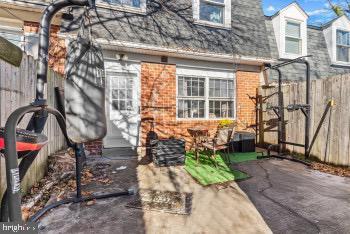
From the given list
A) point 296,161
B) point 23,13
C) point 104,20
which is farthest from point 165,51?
point 296,161

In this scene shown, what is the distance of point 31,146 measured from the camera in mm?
1665

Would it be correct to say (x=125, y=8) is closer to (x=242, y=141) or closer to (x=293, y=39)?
(x=242, y=141)

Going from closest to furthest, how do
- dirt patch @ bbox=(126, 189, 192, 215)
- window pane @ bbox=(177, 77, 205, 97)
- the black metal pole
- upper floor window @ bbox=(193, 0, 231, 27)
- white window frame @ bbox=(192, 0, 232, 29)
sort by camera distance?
dirt patch @ bbox=(126, 189, 192, 215) → the black metal pole → window pane @ bbox=(177, 77, 205, 97) → white window frame @ bbox=(192, 0, 232, 29) → upper floor window @ bbox=(193, 0, 231, 27)

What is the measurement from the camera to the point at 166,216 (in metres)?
2.99

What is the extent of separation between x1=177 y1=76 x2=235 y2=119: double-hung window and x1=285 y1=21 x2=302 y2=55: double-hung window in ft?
11.3

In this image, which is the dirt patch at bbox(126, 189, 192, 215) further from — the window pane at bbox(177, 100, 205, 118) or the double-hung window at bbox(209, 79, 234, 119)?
the double-hung window at bbox(209, 79, 234, 119)

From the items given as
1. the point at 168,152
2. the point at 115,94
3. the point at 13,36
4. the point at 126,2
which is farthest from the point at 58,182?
the point at 126,2

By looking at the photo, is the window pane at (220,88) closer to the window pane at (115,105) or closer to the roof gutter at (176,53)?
the roof gutter at (176,53)

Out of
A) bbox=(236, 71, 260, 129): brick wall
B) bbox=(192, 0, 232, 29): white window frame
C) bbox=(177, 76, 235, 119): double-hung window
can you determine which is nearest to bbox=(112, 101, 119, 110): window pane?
bbox=(177, 76, 235, 119): double-hung window

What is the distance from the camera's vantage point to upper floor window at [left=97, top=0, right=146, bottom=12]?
21.6 feet

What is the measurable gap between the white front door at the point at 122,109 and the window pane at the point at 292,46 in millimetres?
6670

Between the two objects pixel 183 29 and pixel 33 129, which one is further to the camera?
pixel 183 29

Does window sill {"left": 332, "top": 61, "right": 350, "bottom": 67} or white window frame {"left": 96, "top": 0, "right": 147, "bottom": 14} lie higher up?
white window frame {"left": 96, "top": 0, "right": 147, "bottom": 14}

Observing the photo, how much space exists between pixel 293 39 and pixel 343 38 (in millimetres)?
3438
